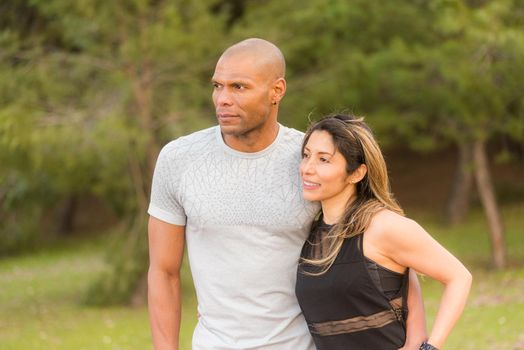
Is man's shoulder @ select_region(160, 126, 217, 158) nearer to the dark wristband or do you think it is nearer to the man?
the man

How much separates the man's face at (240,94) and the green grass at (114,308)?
6.27m

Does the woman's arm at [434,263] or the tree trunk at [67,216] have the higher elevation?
the woman's arm at [434,263]

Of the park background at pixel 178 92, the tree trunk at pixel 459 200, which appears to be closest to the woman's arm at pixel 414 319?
the park background at pixel 178 92

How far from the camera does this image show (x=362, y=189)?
322cm

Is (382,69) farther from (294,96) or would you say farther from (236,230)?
(236,230)

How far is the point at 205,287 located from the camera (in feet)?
10.7

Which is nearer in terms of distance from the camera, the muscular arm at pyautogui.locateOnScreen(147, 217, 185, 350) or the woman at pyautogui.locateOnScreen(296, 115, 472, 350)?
the woman at pyautogui.locateOnScreen(296, 115, 472, 350)

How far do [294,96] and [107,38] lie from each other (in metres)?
2.79

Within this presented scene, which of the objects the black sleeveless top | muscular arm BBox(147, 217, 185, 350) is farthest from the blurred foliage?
the black sleeveless top

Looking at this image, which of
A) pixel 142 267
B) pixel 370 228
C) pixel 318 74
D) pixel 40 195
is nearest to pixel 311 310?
pixel 370 228

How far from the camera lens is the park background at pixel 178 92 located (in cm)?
1197

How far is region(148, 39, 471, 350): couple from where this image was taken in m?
3.05

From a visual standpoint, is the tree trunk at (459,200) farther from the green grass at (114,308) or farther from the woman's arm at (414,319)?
the woman's arm at (414,319)

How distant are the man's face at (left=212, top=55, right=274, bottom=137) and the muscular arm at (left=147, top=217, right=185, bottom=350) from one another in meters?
0.40
